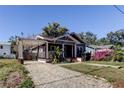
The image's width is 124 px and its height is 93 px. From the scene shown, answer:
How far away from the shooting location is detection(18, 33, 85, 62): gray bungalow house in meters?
25.3

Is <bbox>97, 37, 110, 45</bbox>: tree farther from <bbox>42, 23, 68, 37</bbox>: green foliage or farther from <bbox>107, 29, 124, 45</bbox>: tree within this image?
<bbox>42, 23, 68, 37</bbox>: green foliage

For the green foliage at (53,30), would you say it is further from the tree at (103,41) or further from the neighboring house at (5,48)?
the tree at (103,41)

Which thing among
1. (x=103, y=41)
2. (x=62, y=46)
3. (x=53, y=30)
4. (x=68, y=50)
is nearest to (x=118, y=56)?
(x=62, y=46)

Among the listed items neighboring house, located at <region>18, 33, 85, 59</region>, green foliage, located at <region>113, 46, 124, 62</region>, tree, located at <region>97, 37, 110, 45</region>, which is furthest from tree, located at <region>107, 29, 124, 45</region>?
green foliage, located at <region>113, 46, 124, 62</region>

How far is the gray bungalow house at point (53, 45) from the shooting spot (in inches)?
997

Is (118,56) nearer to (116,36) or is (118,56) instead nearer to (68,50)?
(68,50)

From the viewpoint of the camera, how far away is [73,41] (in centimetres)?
2750

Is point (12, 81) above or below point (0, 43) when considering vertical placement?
below

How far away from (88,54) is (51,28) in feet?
51.7

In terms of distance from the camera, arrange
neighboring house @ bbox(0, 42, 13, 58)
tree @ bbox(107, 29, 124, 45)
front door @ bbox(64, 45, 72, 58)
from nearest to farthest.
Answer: front door @ bbox(64, 45, 72, 58) < neighboring house @ bbox(0, 42, 13, 58) < tree @ bbox(107, 29, 124, 45)

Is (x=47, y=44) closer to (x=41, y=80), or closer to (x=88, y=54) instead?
(x=88, y=54)

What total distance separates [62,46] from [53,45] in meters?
0.95
